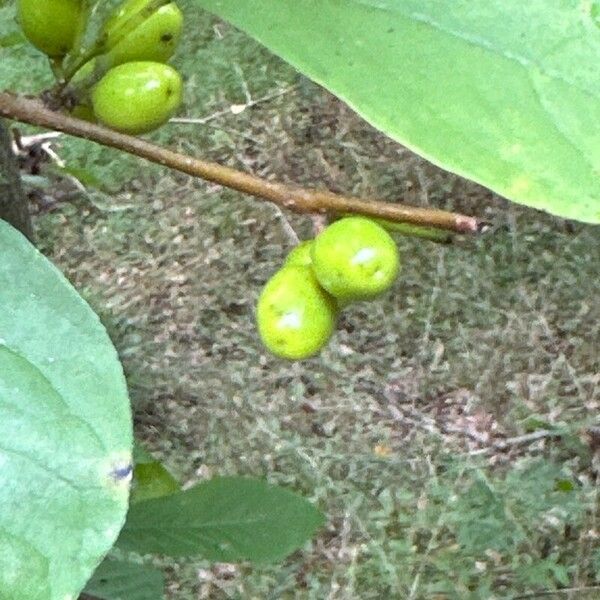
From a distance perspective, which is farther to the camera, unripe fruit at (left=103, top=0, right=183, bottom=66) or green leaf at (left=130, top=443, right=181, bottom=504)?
green leaf at (left=130, top=443, right=181, bottom=504)

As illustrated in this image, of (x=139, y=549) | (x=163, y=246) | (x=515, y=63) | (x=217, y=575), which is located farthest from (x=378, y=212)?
(x=163, y=246)

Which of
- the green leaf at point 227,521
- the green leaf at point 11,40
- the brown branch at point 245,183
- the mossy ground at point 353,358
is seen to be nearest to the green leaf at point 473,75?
the brown branch at point 245,183

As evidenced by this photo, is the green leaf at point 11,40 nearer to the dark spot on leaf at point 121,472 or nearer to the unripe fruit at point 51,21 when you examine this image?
the unripe fruit at point 51,21

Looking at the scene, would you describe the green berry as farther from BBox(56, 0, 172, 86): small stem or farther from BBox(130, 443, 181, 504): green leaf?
BBox(130, 443, 181, 504): green leaf

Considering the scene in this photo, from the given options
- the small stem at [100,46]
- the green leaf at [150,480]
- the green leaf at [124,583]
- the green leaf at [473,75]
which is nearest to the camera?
the green leaf at [473,75]

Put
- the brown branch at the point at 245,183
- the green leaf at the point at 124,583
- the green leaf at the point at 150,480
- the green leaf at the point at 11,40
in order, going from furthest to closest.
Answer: the green leaf at the point at 150,480 → the green leaf at the point at 124,583 → the green leaf at the point at 11,40 → the brown branch at the point at 245,183

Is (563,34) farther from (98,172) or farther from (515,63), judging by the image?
(98,172)

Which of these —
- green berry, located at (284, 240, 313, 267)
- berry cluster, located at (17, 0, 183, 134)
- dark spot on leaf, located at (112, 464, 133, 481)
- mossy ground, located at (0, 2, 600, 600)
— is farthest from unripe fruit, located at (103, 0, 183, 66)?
mossy ground, located at (0, 2, 600, 600)

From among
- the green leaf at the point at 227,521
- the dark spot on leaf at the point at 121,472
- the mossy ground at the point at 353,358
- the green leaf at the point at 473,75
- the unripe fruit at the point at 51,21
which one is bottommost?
the mossy ground at the point at 353,358
